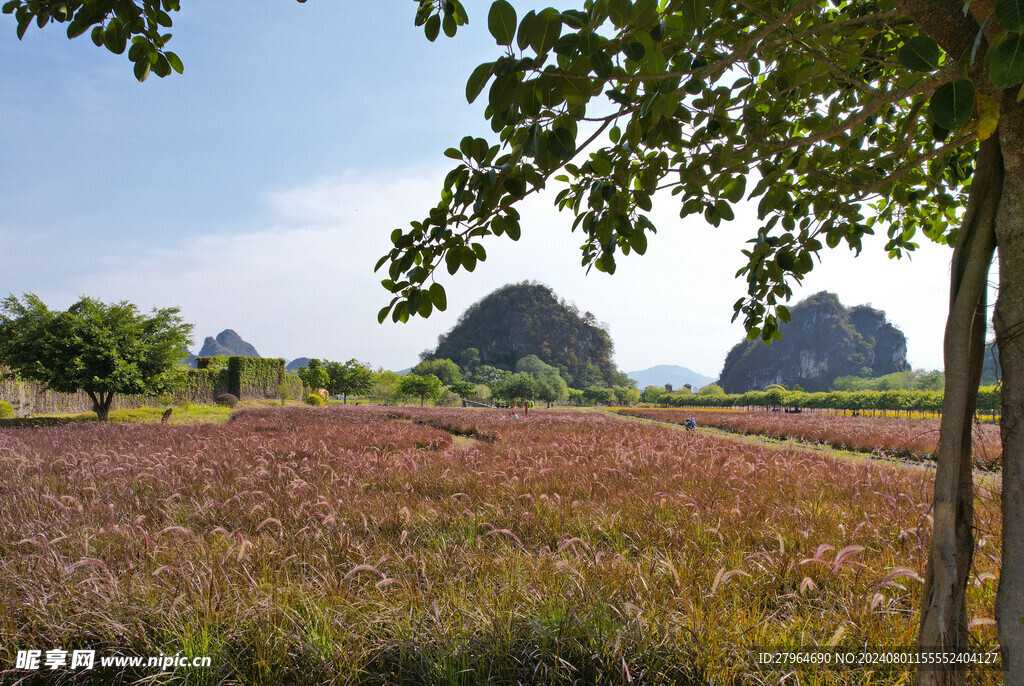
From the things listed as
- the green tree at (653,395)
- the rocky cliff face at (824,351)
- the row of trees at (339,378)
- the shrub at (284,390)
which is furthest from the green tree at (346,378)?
the rocky cliff face at (824,351)

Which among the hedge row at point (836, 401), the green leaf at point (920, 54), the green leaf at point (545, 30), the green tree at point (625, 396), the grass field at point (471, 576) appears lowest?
the green tree at point (625, 396)

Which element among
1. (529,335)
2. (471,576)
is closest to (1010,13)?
(471,576)

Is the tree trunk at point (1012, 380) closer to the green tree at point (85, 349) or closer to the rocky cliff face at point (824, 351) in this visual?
the green tree at point (85, 349)

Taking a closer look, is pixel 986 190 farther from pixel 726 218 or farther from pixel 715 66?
pixel 715 66

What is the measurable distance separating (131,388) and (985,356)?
72.5 ft

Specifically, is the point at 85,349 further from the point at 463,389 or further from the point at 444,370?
the point at 444,370

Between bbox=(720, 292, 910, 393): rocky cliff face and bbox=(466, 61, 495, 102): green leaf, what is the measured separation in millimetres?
157151

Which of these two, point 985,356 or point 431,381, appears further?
point 431,381

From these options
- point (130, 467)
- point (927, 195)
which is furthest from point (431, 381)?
point (927, 195)

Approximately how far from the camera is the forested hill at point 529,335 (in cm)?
14150

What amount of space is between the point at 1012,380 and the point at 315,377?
52154 millimetres

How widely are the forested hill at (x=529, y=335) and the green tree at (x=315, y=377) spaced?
274ft

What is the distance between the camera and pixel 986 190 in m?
1.70

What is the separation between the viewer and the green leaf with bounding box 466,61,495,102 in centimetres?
109
